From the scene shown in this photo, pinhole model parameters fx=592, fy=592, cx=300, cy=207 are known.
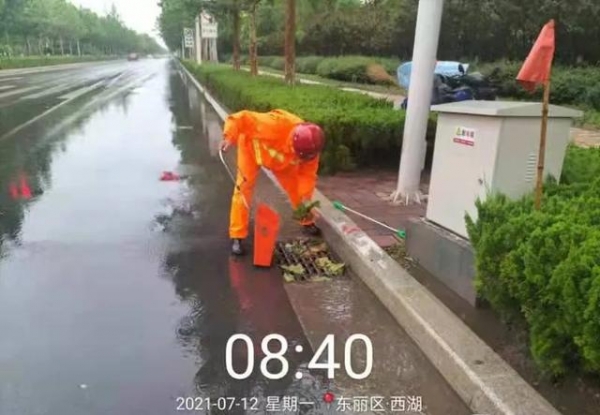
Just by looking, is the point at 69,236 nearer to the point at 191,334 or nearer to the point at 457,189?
the point at 191,334

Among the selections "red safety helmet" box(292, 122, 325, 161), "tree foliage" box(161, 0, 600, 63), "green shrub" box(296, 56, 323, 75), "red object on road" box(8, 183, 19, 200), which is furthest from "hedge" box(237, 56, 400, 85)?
"red safety helmet" box(292, 122, 325, 161)

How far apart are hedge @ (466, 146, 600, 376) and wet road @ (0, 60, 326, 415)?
1.02m

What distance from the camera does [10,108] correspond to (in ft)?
55.7

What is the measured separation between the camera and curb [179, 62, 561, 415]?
244 cm

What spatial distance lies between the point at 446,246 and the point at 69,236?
3.25 m

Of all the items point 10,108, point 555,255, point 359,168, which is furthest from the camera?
point 10,108

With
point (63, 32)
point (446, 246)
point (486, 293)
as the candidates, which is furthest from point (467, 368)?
point (63, 32)

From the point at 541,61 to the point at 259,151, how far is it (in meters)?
2.32

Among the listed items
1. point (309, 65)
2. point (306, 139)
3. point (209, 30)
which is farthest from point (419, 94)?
point (209, 30)

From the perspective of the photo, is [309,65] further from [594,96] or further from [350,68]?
[594,96]

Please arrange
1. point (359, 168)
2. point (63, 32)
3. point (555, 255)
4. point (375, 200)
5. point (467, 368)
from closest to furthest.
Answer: point (555, 255), point (467, 368), point (375, 200), point (359, 168), point (63, 32)

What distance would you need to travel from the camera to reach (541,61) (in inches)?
110

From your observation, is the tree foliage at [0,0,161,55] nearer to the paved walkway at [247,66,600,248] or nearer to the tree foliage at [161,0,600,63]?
the tree foliage at [161,0,600,63]

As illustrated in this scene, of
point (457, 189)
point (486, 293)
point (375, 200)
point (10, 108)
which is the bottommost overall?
point (10, 108)
